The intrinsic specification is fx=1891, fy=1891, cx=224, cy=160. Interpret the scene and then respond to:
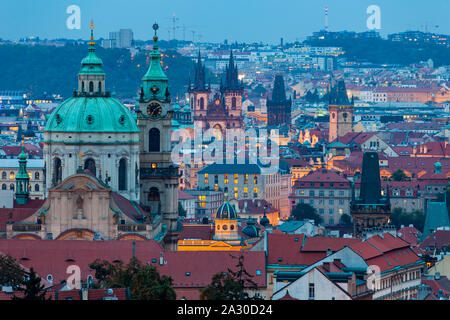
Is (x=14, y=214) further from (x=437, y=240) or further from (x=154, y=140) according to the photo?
(x=437, y=240)

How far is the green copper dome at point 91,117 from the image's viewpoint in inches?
2736

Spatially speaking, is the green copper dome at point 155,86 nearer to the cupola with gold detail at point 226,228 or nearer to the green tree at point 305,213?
the cupola with gold detail at point 226,228

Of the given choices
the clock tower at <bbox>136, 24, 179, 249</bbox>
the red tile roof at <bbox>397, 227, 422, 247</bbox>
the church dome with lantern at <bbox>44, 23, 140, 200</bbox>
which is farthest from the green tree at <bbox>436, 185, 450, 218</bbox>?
the church dome with lantern at <bbox>44, 23, 140, 200</bbox>

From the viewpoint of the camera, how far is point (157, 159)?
74312 millimetres

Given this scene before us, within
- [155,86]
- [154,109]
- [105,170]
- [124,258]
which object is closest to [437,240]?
[155,86]

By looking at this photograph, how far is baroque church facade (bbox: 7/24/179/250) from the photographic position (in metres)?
66.4

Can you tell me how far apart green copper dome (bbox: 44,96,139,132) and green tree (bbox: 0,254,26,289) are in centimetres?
1663

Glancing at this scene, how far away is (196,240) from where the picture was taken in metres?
81.0

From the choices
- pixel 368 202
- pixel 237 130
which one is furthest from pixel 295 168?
pixel 368 202

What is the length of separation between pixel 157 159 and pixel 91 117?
5533 mm

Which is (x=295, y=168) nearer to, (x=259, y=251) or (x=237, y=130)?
(x=237, y=130)

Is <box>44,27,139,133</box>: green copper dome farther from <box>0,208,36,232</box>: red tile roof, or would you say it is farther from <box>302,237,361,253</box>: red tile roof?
<box>302,237,361,253</box>: red tile roof

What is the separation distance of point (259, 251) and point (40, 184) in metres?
47.6

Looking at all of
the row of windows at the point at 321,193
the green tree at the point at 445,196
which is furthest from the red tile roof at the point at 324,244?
the row of windows at the point at 321,193
